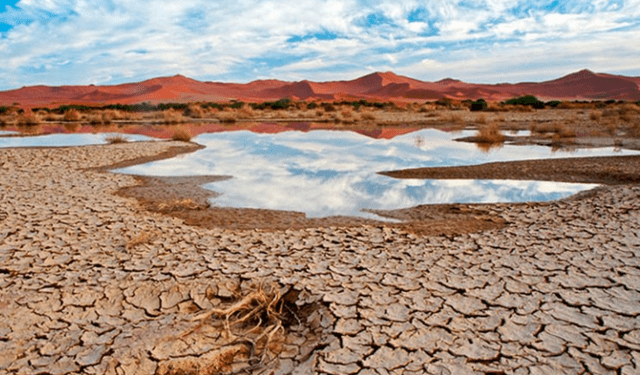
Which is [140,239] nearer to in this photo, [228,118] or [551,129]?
[551,129]

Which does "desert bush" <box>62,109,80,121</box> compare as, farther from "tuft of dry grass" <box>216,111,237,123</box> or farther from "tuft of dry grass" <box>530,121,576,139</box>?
"tuft of dry grass" <box>530,121,576,139</box>

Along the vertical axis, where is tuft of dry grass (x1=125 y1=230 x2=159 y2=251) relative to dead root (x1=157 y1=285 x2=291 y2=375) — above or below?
above

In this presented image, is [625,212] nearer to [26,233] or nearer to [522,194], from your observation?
[522,194]

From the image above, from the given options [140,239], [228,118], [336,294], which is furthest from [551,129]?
[140,239]

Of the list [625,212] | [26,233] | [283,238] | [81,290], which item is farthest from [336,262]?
[625,212]

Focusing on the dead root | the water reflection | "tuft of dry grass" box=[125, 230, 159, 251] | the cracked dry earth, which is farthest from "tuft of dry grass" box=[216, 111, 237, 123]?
the dead root

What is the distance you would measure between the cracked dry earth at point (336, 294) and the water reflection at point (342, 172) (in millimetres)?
1738

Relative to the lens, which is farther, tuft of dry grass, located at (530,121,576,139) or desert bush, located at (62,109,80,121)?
desert bush, located at (62,109,80,121)

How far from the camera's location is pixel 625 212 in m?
5.84

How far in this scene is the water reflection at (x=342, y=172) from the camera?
24.5 feet

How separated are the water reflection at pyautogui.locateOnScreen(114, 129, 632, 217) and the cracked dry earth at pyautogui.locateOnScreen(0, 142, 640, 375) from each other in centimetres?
174

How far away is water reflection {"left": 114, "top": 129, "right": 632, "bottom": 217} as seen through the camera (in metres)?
7.48

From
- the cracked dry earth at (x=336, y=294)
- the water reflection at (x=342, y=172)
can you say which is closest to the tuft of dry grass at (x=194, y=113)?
the water reflection at (x=342, y=172)

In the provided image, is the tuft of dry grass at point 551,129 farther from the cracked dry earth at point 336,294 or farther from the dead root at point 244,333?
the dead root at point 244,333
